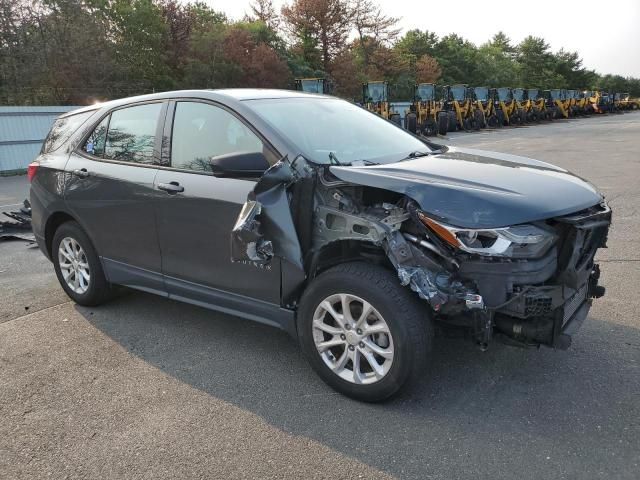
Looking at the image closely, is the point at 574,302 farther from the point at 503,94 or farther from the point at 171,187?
the point at 503,94

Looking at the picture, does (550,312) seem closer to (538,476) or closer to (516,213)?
(516,213)

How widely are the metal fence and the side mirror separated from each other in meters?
14.6

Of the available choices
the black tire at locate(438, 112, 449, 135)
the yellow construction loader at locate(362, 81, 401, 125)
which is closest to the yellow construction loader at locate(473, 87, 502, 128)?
the black tire at locate(438, 112, 449, 135)

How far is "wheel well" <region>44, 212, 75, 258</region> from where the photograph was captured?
15.8 feet

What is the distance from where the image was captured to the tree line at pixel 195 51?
23.7 meters

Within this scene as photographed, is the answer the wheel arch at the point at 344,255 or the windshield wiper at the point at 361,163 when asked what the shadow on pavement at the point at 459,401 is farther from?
the windshield wiper at the point at 361,163

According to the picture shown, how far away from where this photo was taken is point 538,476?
249cm

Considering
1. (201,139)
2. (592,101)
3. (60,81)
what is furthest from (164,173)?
(592,101)

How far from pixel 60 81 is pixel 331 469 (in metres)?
25.3

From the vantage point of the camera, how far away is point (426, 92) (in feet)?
93.7

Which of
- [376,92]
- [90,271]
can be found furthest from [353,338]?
[376,92]

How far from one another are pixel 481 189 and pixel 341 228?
775mm

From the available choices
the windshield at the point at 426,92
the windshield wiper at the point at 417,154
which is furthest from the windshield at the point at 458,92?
the windshield wiper at the point at 417,154

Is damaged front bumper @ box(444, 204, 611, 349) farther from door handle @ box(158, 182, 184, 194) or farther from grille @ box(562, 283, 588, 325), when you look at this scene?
door handle @ box(158, 182, 184, 194)
